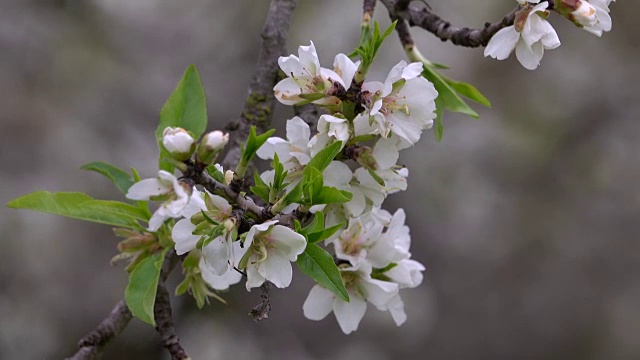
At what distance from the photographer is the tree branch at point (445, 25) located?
0.68 meters

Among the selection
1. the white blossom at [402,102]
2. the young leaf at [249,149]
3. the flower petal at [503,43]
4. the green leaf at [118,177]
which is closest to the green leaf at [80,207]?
the green leaf at [118,177]

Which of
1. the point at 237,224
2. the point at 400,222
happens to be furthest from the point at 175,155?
the point at 400,222

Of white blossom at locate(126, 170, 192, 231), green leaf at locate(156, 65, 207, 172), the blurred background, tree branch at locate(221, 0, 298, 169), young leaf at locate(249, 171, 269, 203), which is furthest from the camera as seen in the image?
the blurred background

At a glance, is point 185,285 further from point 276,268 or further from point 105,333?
point 276,268

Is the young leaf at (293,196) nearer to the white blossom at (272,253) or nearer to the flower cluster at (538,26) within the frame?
the white blossom at (272,253)

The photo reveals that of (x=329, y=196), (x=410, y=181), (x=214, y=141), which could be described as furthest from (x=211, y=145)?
(x=410, y=181)

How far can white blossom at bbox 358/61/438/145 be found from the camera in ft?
1.89

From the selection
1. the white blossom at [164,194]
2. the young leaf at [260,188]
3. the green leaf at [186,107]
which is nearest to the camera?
the white blossom at [164,194]

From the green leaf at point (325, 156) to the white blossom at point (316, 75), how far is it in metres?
0.05

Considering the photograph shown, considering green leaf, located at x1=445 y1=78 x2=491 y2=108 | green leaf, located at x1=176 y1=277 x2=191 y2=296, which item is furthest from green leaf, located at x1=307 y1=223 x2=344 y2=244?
green leaf, located at x1=445 y1=78 x2=491 y2=108

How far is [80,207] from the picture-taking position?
665 mm

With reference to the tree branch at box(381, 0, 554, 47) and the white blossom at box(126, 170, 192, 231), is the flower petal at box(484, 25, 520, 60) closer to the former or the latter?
the tree branch at box(381, 0, 554, 47)

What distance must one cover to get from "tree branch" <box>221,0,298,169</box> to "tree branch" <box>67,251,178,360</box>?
0.43ft

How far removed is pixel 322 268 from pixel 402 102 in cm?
15
